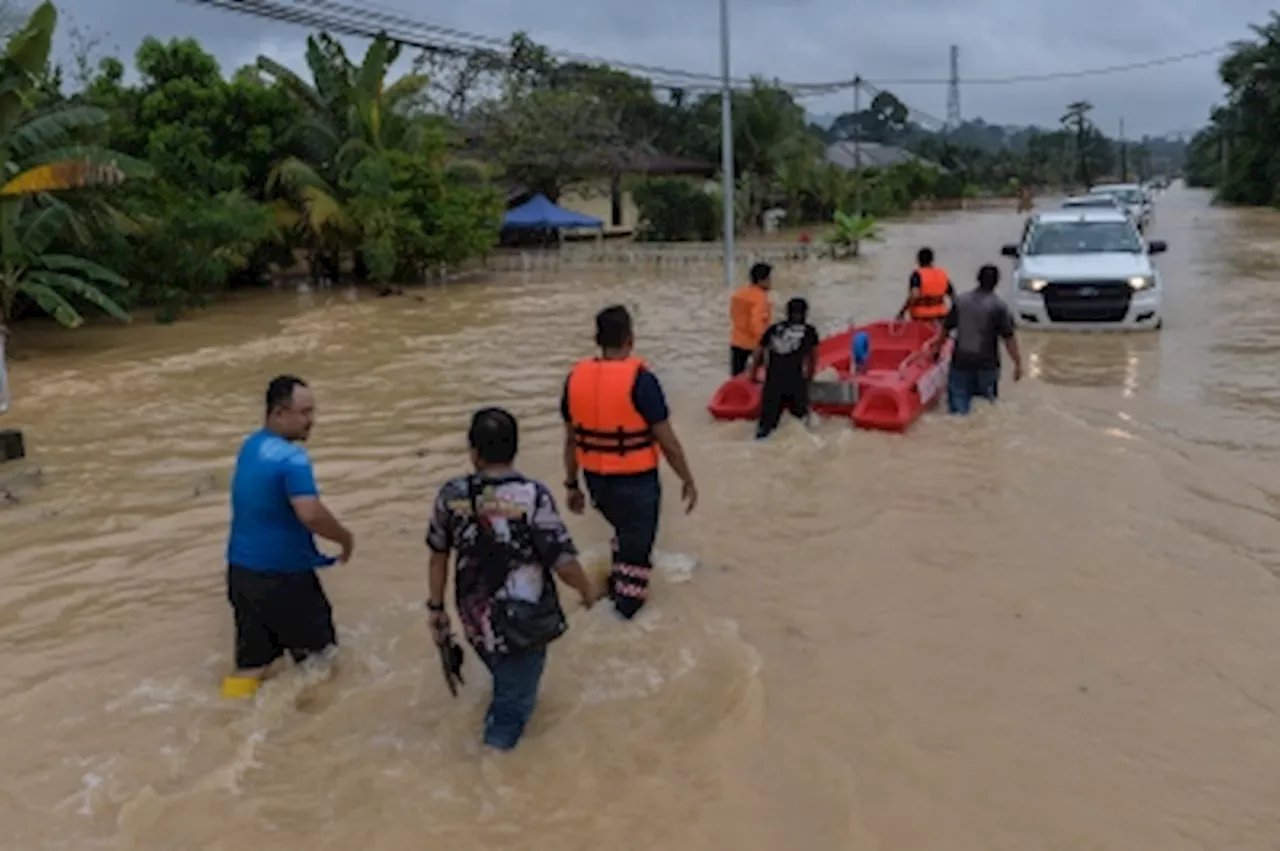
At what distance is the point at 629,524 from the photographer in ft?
19.2

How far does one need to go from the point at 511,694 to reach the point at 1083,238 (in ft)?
46.3

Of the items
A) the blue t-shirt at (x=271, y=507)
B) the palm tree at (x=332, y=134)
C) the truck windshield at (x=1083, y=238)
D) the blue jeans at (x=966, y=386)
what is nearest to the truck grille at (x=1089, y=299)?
the truck windshield at (x=1083, y=238)

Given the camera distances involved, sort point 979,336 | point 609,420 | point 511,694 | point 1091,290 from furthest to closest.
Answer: point 1091,290 → point 979,336 → point 609,420 → point 511,694

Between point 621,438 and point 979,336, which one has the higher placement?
point 979,336

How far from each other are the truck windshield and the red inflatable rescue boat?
5.26 metres

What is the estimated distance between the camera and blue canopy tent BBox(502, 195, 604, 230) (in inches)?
1361

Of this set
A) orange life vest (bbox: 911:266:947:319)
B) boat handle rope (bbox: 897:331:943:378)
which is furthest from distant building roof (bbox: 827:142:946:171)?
boat handle rope (bbox: 897:331:943:378)

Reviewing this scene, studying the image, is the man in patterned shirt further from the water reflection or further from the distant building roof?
the distant building roof

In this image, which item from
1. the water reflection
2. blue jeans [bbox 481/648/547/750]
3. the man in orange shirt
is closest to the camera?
blue jeans [bbox 481/648/547/750]

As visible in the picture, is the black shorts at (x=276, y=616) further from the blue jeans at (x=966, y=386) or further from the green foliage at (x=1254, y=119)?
the green foliage at (x=1254, y=119)

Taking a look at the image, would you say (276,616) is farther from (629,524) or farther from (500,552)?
(629,524)

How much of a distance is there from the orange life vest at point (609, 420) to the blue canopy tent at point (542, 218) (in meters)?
29.1

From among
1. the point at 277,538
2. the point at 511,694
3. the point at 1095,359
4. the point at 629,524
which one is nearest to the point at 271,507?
the point at 277,538

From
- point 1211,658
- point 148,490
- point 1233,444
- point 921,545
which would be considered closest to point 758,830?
point 1211,658
